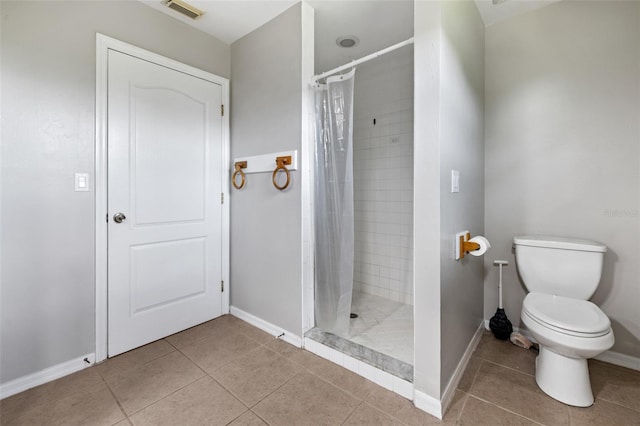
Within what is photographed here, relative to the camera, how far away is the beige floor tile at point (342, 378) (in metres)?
1.60

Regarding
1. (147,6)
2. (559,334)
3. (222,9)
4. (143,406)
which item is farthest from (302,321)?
(147,6)

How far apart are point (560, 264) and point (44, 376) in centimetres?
319

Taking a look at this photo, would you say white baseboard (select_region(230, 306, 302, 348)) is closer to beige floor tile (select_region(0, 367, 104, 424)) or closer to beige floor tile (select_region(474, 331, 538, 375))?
beige floor tile (select_region(0, 367, 104, 424))

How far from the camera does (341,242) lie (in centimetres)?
196

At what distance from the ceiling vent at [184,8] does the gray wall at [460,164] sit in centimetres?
170

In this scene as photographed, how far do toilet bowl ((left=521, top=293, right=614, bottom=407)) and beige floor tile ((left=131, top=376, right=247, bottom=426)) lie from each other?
1.63m

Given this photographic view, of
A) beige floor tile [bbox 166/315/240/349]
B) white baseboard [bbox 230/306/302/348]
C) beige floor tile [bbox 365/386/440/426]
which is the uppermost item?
white baseboard [bbox 230/306/302/348]

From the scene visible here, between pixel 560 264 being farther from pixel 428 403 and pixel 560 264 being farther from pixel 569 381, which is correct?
pixel 428 403

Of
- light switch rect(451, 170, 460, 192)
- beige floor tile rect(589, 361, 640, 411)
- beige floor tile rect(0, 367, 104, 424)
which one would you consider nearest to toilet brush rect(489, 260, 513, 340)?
beige floor tile rect(589, 361, 640, 411)

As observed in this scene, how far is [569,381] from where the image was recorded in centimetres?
151

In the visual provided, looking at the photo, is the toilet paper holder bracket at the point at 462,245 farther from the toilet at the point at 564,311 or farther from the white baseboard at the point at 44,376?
the white baseboard at the point at 44,376

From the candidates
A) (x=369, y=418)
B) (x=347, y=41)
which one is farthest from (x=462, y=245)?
(x=347, y=41)

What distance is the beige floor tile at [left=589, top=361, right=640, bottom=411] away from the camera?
1.53 meters

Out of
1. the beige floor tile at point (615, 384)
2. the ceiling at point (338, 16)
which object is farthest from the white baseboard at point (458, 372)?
the ceiling at point (338, 16)
